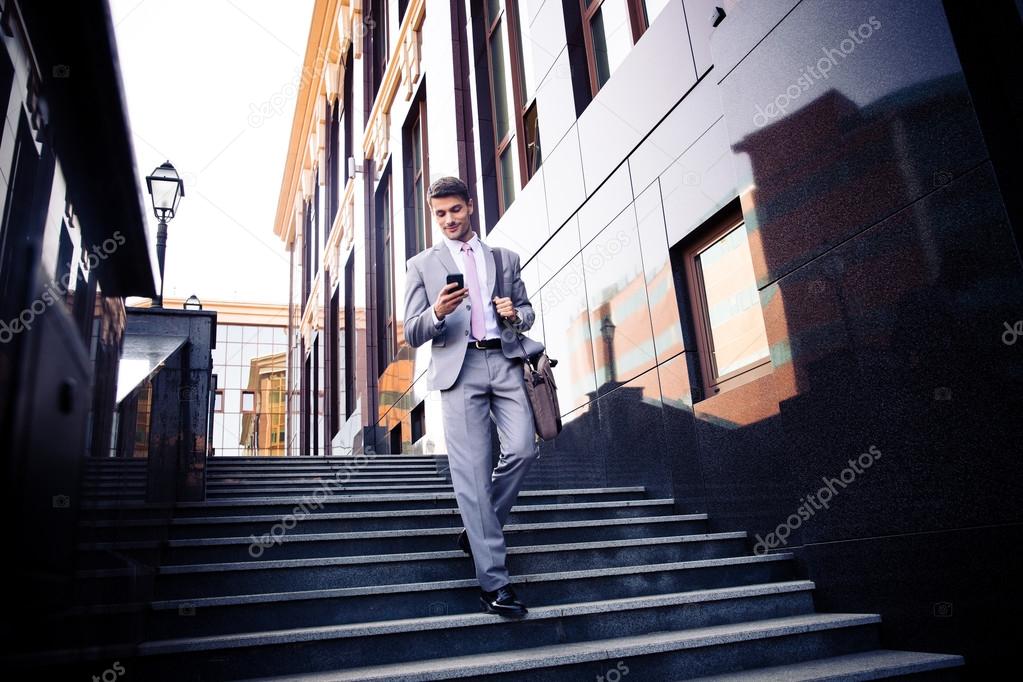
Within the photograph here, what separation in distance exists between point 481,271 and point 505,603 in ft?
5.15

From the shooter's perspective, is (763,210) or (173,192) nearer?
(763,210)

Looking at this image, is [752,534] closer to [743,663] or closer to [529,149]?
[743,663]

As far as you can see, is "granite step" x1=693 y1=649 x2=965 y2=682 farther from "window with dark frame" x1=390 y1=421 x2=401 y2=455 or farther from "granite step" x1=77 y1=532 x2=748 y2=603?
"window with dark frame" x1=390 y1=421 x2=401 y2=455

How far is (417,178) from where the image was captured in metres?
15.2

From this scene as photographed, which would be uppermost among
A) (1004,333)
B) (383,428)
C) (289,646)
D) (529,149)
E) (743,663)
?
(529,149)

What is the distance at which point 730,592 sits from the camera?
386 centimetres

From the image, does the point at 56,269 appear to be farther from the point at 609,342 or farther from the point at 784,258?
the point at 609,342

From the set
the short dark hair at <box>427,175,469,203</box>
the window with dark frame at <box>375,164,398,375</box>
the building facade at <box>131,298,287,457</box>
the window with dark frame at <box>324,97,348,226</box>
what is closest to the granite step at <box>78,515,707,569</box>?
the short dark hair at <box>427,175,469,203</box>

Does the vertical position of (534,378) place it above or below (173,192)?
below

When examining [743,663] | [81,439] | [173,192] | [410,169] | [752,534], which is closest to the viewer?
[81,439]

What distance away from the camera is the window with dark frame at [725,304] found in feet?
17.9

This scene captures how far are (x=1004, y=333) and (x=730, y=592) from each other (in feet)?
5.60

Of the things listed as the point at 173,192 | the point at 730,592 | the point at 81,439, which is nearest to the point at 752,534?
the point at 730,592

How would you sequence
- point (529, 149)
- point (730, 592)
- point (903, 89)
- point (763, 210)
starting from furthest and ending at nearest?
point (529, 149), point (763, 210), point (730, 592), point (903, 89)
